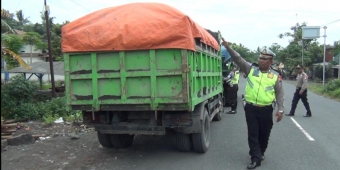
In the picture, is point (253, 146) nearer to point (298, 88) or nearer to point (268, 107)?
point (268, 107)

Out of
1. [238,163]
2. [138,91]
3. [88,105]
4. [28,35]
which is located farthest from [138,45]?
[28,35]

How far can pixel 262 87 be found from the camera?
5250 millimetres

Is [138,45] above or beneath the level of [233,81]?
above

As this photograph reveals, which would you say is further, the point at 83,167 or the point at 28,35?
the point at 28,35

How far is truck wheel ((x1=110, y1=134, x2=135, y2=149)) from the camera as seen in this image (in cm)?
642

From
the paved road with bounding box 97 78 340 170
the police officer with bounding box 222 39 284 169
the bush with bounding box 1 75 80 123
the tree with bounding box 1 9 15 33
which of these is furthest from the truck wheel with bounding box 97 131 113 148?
the tree with bounding box 1 9 15 33

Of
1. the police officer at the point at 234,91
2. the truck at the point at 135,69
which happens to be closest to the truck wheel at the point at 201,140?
the truck at the point at 135,69

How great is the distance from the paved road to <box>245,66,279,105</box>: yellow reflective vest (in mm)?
1139

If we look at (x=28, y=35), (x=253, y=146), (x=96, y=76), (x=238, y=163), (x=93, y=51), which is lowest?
(x=238, y=163)

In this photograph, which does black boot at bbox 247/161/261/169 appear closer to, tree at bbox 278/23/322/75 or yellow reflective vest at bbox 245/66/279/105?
yellow reflective vest at bbox 245/66/279/105

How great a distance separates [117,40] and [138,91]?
0.88 m

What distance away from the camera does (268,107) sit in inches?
209

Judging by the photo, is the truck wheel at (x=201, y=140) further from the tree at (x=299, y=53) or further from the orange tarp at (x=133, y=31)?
the tree at (x=299, y=53)

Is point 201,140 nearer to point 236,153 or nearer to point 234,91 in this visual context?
point 236,153
